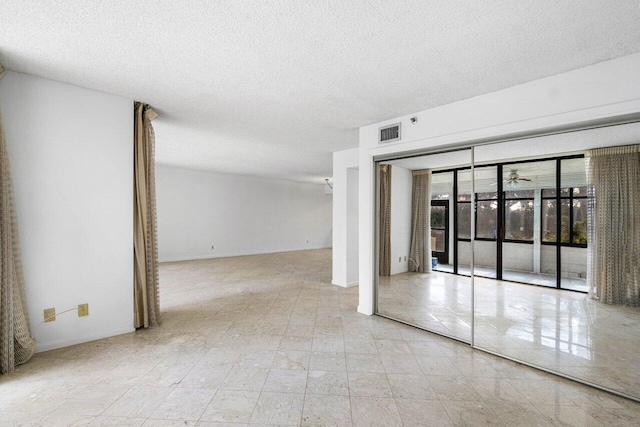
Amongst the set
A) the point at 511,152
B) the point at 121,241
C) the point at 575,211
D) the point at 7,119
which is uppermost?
the point at 7,119

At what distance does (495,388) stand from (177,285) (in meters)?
5.41

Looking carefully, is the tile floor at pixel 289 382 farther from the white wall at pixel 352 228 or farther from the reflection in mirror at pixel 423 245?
the white wall at pixel 352 228

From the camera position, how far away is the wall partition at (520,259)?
242 centimetres

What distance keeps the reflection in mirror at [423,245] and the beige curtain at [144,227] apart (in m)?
3.01

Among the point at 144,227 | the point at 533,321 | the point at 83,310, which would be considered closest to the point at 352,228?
the point at 533,321

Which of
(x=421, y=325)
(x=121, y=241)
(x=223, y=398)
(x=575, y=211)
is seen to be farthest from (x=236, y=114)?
(x=575, y=211)

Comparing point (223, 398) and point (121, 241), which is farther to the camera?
point (121, 241)

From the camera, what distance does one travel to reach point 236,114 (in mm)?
3648

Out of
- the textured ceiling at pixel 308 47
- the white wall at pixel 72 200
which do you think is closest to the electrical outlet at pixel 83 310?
the white wall at pixel 72 200

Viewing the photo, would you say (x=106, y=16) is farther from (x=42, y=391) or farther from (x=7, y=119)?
(x=42, y=391)

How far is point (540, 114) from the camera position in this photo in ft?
8.23

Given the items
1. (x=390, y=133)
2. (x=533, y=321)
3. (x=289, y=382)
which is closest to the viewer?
(x=289, y=382)

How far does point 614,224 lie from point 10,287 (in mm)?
5194

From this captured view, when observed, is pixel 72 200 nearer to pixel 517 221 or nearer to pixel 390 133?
pixel 390 133
